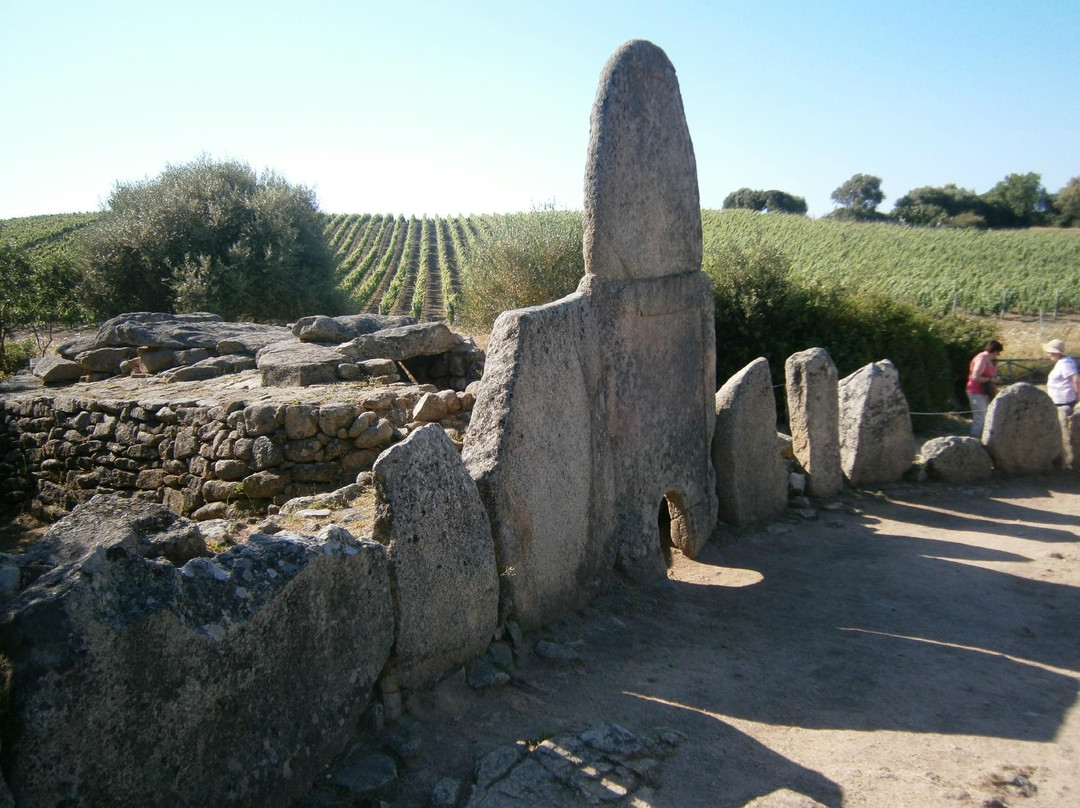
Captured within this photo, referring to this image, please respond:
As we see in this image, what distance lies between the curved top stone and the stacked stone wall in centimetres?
243

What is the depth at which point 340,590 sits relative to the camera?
3.64 m

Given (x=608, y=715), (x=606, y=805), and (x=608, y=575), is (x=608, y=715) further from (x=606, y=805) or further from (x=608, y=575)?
(x=608, y=575)

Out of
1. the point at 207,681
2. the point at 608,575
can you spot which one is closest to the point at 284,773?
the point at 207,681

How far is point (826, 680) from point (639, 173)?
3.67 m

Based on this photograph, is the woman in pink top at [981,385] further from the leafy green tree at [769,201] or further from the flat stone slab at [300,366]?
the leafy green tree at [769,201]

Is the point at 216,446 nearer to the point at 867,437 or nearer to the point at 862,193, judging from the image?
the point at 867,437

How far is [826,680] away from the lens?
4.82m

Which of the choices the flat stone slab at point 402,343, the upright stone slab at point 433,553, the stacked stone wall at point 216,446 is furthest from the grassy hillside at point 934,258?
the upright stone slab at point 433,553

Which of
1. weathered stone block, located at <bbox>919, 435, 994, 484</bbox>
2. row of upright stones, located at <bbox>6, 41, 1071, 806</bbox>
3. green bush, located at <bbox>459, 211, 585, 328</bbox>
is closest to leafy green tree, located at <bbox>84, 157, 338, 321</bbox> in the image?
green bush, located at <bbox>459, 211, 585, 328</bbox>

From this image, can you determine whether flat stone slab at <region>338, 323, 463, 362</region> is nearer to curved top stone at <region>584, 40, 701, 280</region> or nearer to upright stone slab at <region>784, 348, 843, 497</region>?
upright stone slab at <region>784, 348, 843, 497</region>

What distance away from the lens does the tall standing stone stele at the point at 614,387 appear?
4914 millimetres

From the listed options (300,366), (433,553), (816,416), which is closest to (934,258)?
(816,416)

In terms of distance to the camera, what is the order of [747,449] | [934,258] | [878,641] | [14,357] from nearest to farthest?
1. [878,641]
2. [747,449]
3. [14,357]
4. [934,258]

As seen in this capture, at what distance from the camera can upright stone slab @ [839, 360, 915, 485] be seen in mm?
8711
